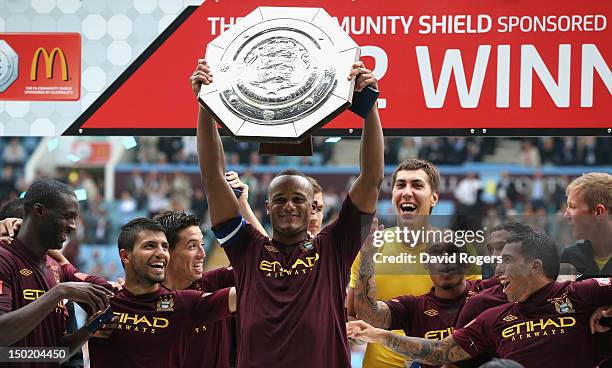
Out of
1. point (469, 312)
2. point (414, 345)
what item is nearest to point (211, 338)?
point (414, 345)

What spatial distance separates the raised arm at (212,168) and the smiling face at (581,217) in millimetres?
1807

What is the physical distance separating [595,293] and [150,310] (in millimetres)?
2149

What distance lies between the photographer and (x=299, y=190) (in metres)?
4.32

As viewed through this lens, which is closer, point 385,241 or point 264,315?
point 264,315

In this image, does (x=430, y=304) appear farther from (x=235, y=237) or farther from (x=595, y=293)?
(x=235, y=237)

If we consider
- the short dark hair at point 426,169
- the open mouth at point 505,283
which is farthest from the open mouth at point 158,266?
the open mouth at point 505,283

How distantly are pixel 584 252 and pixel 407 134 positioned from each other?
124cm

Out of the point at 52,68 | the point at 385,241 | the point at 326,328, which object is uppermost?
the point at 52,68

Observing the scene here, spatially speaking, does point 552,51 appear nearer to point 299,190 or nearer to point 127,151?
point 299,190

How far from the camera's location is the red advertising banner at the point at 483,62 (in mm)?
5371

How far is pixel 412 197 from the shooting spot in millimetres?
5223

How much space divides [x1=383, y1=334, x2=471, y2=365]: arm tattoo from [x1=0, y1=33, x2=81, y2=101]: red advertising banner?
2.52 m

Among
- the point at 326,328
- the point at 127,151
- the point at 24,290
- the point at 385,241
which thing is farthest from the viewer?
the point at 127,151

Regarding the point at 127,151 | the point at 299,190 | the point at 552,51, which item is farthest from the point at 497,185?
the point at 299,190
